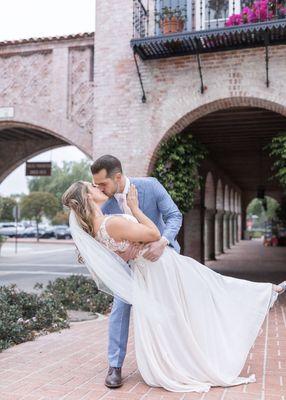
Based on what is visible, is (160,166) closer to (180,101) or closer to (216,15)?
(180,101)

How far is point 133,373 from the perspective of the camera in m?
4.37

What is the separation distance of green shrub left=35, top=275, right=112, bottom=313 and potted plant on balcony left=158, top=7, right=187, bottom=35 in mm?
4968

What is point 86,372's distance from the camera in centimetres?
441

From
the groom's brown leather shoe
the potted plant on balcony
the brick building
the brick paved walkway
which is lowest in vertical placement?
the brick paved walkway

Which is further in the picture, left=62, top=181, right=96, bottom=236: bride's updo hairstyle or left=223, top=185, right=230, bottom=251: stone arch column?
left=223, top=185, right=230, bottom=251: stone arch column

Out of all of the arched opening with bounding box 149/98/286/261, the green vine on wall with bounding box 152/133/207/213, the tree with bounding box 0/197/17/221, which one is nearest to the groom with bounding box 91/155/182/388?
the green vine on wall with bounding box 152/133/207/213

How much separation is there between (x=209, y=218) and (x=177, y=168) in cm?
1099

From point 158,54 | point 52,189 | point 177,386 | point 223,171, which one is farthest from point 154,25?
point 52,189

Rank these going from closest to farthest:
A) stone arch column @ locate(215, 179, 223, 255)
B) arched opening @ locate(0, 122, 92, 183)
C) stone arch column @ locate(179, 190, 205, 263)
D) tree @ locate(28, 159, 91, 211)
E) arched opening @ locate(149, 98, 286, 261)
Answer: arched opening @ locate(149, 98, 286, 261) < arched opening @ locate(0, 122, 92, 183) < stone arch column @ locate(179, 190, 205, 263) < stone arch column @ locate(215, 179, 223, 255) < tree @ locate(28, 159, 91, 211)

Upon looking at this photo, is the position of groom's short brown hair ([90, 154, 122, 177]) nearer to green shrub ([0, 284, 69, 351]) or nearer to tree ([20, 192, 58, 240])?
green shrub ([0, 284, 69, 351])

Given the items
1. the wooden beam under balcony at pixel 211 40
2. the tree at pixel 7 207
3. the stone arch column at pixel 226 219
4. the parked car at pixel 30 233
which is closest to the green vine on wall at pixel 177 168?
the wooden beam under balcony at pixel 211 40

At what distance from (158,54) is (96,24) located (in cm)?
171

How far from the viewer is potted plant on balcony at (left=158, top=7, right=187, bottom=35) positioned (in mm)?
9266

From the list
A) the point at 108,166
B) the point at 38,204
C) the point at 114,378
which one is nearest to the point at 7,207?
the point at 38,204
